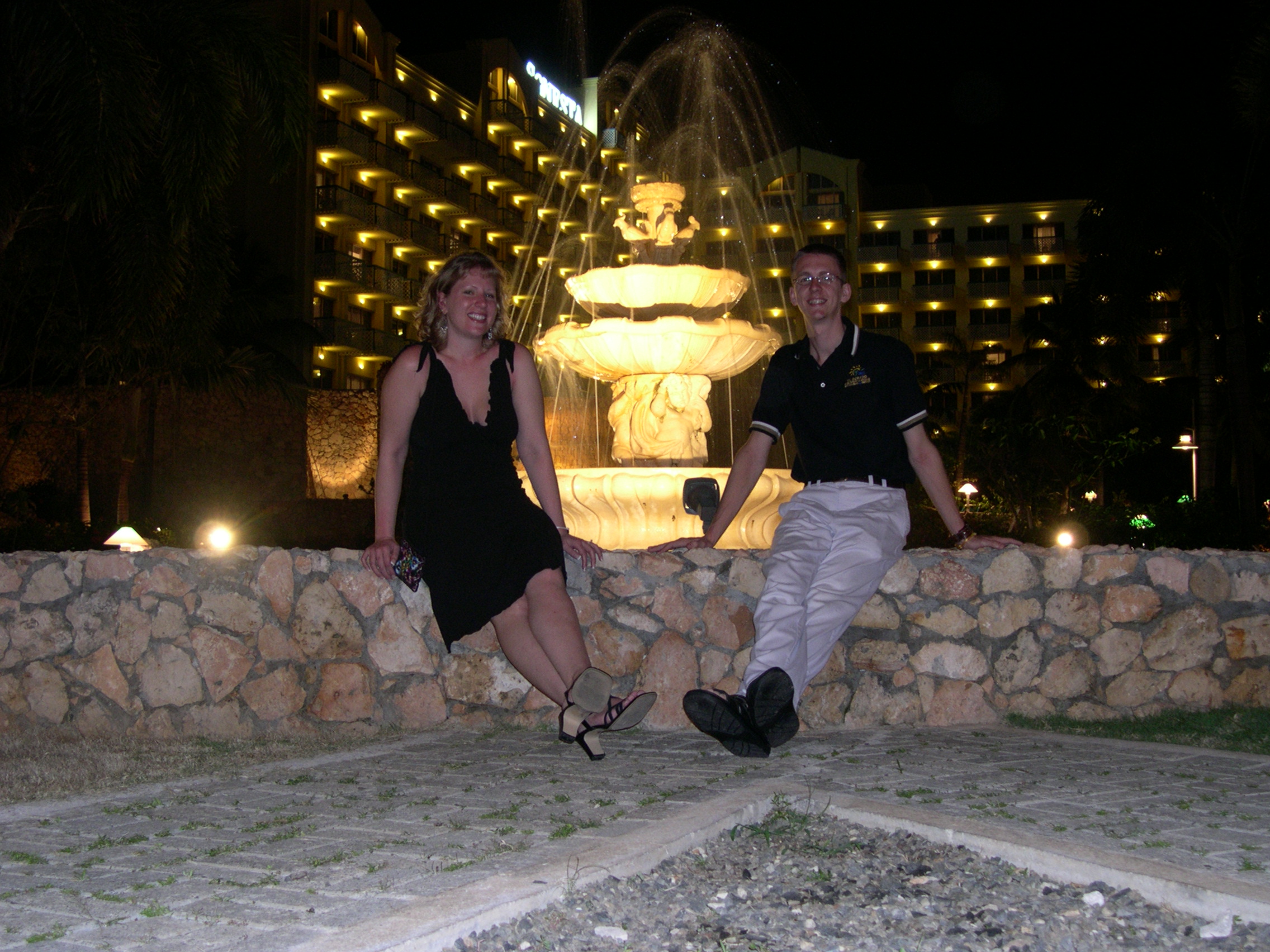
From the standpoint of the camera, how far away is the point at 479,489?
13.1ft

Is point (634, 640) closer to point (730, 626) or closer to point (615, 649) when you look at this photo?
point (615, 649)

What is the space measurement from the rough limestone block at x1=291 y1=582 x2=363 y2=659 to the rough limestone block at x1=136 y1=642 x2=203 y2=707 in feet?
1.33

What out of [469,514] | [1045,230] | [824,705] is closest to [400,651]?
[469,514]

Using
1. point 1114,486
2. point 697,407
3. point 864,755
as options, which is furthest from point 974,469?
point 864,755

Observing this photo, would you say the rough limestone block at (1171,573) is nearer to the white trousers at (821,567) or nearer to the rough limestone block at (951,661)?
the rough limestone block at (951,661)

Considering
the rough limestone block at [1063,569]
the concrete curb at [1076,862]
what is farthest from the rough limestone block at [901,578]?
the concrete curb at [1076,862]

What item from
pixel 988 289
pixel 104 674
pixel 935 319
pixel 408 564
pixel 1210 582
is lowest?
pixel 104 674

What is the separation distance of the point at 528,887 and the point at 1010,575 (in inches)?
116

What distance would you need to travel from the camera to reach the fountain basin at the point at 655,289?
333 inches

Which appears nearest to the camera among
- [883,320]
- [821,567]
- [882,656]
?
[821,567]

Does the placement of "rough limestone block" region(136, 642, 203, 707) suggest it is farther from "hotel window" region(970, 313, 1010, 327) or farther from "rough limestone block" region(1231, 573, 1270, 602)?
"hotel window" region(970, 313, 1010, 327)

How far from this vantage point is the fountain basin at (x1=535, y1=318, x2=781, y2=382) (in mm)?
8102

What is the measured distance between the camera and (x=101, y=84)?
7727mm

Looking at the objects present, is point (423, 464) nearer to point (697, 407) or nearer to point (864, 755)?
point (864, 755)
